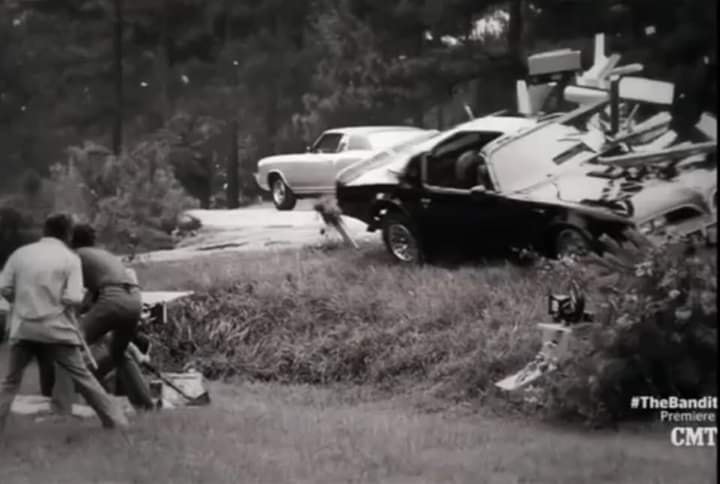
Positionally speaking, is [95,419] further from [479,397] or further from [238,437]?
[479,397]

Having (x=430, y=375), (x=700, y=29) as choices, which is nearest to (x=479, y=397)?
(x=430, y=375)

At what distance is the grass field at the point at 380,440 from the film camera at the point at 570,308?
0.40ft

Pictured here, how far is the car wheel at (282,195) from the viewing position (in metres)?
9.56

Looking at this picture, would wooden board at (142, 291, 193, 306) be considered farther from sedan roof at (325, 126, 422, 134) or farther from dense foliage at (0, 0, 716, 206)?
sedan roof at (325, 126, 422, 134)

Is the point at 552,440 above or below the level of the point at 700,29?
below

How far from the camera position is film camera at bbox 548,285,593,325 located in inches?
353

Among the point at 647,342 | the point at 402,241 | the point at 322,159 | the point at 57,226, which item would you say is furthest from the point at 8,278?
the point at 647,342

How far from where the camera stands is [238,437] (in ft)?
27.8

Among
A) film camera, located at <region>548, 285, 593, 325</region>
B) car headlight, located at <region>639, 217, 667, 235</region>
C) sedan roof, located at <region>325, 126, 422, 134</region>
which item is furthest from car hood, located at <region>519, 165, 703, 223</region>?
sedan roof, located at <region>325, 126, 422, 134</region>

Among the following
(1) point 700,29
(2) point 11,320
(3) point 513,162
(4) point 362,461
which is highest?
(1) point 700,29

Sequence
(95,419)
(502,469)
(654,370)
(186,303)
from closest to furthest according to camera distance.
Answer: (502,469), (654,370), (95,419), (186,303)

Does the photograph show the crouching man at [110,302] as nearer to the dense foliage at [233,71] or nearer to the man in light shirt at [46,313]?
the man in light shirt at [46,313]

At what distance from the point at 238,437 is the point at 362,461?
0.80m

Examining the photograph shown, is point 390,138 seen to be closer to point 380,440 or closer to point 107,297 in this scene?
point 107,297
